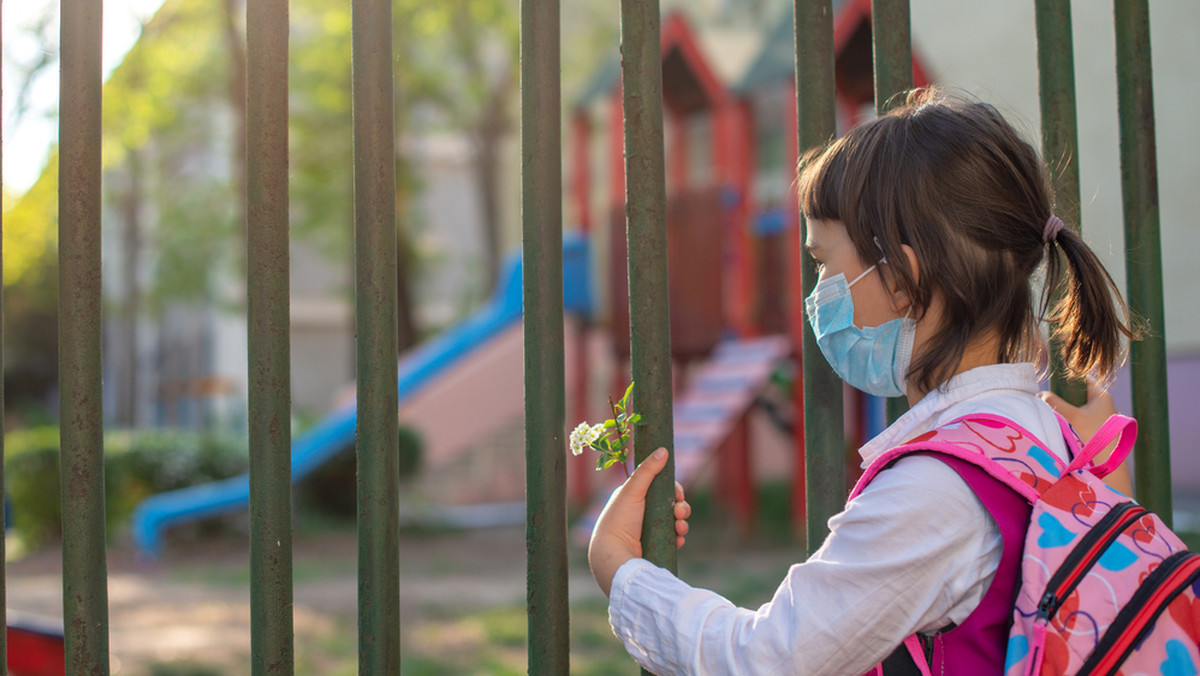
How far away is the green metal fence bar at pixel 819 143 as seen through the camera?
54.6 inches

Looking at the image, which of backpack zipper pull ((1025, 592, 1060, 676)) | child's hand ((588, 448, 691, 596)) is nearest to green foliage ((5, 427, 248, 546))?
child's hand ((588, 448, 691, 596))

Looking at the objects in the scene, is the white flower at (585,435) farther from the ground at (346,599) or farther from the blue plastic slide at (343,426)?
the blue plastic slide at (343,426)

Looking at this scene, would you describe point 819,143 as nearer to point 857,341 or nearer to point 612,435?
point 857,341

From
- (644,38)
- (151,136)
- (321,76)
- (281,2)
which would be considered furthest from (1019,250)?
(151,136)

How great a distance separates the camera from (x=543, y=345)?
4.21ft

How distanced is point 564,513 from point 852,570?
37 centimetres

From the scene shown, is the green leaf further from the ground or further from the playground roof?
the playground roof

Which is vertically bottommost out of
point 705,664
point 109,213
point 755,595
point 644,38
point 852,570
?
point 755,595

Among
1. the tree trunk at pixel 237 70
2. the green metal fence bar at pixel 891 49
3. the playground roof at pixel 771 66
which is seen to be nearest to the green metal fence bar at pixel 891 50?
the green metal fence bar at pixel 891 49

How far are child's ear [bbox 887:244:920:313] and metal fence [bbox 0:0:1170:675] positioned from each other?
0.68 ft

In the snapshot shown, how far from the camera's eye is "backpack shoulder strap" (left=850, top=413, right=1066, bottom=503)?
3.66 feet

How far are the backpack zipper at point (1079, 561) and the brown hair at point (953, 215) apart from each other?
10.9 inches

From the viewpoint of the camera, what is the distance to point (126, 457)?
10188 mm

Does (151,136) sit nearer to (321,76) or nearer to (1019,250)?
(321,76)
